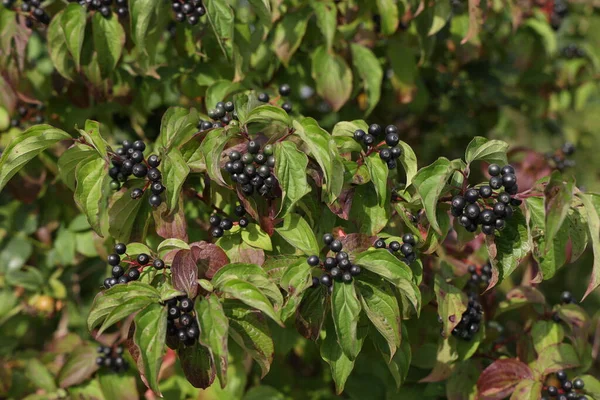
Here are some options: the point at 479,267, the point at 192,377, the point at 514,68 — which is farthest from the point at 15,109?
the point at 514,68

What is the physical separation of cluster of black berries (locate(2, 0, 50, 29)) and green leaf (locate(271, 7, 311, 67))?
1.12m

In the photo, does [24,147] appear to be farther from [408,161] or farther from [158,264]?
[408,161]

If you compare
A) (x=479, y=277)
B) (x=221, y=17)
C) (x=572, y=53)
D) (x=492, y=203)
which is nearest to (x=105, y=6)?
(x=221, y=17)

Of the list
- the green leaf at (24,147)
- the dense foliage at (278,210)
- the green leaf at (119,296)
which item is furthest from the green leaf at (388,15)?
the green leaf at (119,296)

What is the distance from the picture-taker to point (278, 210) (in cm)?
232

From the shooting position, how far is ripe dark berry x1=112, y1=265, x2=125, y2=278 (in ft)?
7.30

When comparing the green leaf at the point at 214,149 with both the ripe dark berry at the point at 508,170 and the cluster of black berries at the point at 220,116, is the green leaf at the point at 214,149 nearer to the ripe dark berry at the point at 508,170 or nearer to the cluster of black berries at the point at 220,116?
the cluster of black berries at the point at 220,116

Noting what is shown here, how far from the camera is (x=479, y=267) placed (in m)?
3.10

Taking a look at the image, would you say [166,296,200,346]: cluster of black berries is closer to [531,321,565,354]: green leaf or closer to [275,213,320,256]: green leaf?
[275,213,320,256]: green leaf

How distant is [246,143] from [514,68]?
10.3ft

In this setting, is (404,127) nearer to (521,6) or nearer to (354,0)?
(521,6)

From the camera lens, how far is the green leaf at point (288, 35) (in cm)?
312

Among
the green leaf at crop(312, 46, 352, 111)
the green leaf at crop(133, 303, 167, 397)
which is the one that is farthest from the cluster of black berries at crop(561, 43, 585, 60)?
the green leaf at crop(133, 303, 167, 397)

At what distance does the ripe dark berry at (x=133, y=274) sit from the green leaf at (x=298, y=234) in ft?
1.70
